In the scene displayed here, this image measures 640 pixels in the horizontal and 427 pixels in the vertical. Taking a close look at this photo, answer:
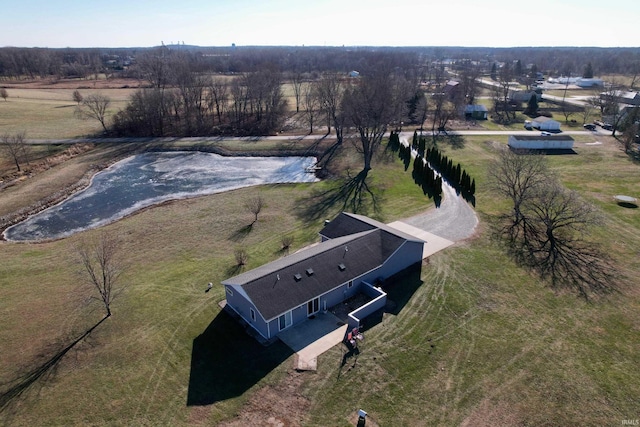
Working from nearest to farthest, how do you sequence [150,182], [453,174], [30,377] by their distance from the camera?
[30,377] → [453,174] → [150,182]

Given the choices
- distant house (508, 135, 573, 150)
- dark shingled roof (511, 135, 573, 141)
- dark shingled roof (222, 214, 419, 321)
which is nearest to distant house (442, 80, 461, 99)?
dark shingled roof (511, 135, 573, 141)

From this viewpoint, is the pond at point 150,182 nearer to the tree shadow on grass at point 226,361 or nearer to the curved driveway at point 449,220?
the curved driveway at point 449,220

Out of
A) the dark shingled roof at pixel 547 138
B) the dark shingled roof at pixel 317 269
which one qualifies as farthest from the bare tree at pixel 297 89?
the dark shingled roof at pixel 317 269

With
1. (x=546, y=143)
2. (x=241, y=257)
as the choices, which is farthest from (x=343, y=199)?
(x=546, y=143)

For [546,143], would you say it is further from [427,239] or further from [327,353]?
[327,353]

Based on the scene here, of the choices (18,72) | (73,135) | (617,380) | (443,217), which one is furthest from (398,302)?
(18,72)

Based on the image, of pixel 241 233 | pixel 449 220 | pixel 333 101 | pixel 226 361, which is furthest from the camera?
pixel 333 101
